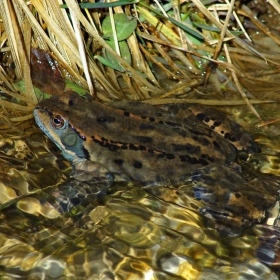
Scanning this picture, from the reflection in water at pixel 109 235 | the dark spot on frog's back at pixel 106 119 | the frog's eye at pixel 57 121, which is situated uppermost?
the dark spot on frog's back at pixel 106 119

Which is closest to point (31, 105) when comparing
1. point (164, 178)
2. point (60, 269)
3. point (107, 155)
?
point (107, 155)

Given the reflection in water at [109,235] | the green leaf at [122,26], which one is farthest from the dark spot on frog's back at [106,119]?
the green leaf at [122,26]

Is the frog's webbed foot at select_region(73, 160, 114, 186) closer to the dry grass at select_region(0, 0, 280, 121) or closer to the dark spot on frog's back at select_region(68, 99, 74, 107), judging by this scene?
the dark spot on frog's back at select_region(68, 99, 74, 107)

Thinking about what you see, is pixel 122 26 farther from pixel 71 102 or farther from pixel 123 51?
pixel 71 102

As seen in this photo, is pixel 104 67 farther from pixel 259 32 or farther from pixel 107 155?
pixel 259 32

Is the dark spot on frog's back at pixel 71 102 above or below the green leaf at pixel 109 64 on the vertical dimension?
below

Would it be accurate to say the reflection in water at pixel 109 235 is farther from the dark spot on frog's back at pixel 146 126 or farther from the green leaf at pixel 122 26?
the green leaf at pixel 122 26
